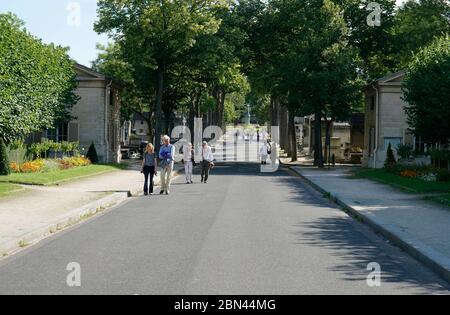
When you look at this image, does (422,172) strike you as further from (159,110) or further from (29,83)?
(159,110)

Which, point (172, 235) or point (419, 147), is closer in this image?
point (172, 235)

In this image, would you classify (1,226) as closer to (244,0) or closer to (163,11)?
(163,11)

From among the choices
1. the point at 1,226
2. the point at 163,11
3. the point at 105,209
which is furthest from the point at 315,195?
the point at 163,11

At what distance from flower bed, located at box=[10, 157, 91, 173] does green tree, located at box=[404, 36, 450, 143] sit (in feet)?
54.6

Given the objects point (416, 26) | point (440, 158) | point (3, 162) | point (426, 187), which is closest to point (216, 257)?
point (426, 187)

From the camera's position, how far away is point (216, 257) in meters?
10.2

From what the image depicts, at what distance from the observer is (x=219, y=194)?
75.9 ft

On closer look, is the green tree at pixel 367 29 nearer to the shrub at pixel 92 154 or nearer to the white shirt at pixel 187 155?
the shrub at pixel 92 154

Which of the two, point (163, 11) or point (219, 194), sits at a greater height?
point (163, 11)

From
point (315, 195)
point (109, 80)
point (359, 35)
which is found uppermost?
point (359, 35)

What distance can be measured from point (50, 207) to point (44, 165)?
13.7 metres

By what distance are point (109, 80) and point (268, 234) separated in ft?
109

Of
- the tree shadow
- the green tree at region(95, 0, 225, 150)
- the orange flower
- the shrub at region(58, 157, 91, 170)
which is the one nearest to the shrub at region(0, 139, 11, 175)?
the shrub at region(58, 157, 91, 170)

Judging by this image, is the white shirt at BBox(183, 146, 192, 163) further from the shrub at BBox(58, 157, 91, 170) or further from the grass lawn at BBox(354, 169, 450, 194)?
the grass lawn at BBox(354, 169, 450, 194)
